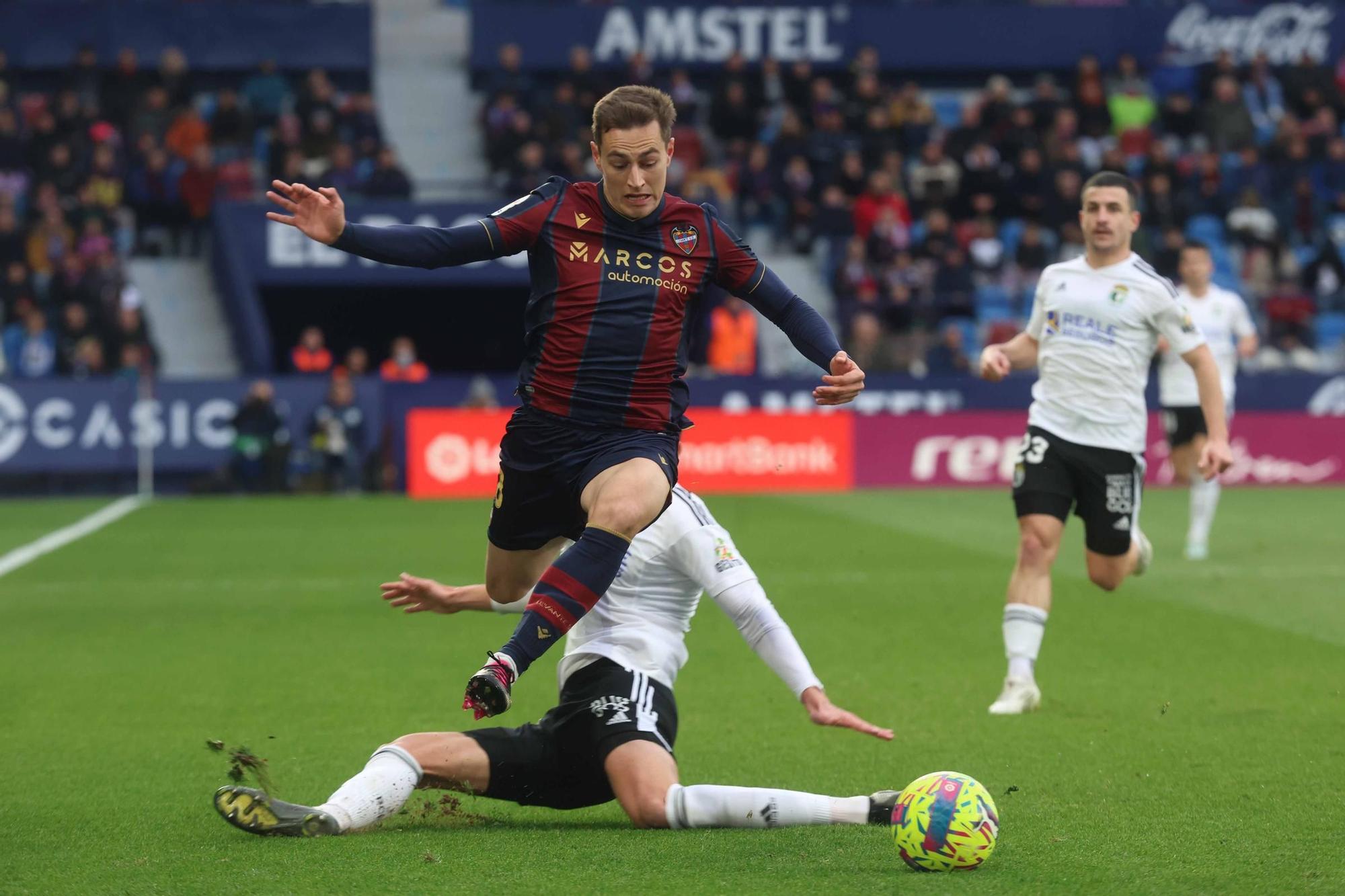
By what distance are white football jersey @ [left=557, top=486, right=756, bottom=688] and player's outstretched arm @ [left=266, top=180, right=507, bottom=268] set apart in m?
1.01

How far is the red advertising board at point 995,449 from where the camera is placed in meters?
21.1

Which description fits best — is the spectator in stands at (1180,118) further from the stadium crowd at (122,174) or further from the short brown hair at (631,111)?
the short brown hair at (631,111)

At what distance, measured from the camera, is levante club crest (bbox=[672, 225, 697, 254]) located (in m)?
5.93

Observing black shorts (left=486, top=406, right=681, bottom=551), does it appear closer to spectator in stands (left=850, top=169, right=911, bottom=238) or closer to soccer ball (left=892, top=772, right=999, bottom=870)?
soccer ball (left=892, top=772, right=999, bottom=870)

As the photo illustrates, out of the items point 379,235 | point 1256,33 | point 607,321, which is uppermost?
point 1256,33

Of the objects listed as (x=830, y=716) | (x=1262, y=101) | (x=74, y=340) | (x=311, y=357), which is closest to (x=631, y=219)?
(x=830, y=716)

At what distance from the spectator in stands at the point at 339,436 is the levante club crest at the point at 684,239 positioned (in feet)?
49.8

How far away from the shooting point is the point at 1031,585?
7910 millimetres

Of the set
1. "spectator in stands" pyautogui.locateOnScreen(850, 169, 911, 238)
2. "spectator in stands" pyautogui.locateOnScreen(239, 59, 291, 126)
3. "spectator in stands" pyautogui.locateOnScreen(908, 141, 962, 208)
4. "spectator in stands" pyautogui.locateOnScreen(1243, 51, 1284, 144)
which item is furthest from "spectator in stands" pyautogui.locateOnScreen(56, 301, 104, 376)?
"spectator in stands" pyautogui.locateOnScreen(1243, 51, 1284, 144)

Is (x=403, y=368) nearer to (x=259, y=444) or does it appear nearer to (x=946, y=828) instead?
(x=259, y=444)

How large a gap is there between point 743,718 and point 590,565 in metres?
2.34

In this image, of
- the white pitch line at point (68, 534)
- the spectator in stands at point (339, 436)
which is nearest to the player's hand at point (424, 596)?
the white pitch line at point (68, 534)

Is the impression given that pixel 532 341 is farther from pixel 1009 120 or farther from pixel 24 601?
pixel 1009 120

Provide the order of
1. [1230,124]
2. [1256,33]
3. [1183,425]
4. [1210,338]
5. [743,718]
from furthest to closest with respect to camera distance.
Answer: [1256,33], [1230,124], [1210,338], [1183,425], [743,718]
